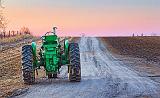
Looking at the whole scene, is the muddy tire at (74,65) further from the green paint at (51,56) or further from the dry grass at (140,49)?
the dry grass at (140,49)

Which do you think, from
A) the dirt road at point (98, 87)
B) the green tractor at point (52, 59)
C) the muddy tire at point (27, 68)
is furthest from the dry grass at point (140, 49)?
the muddy tire at point (27, 68)

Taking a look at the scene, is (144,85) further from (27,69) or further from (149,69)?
(149,69)

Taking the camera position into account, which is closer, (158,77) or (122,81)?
(122,81)

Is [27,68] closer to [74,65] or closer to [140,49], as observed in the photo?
[74,65]

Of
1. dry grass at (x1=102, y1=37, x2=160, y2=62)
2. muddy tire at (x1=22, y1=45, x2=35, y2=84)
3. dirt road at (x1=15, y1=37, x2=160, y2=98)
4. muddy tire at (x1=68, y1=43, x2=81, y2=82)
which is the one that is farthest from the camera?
dry grass at (x1=102, y1=37, x2=160, y2=62)

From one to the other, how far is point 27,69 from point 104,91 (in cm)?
361

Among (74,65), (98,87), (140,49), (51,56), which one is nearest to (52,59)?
(51,56)

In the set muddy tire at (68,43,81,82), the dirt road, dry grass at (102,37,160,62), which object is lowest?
the dirt road

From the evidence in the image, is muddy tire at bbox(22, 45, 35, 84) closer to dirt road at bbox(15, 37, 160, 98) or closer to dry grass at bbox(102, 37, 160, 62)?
dirt road at bbox(15, 37, 160, 98)

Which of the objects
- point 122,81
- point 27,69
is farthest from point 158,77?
point 27,69

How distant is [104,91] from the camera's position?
16.1 m

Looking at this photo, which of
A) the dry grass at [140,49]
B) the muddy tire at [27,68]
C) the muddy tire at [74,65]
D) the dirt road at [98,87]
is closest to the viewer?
the dirt road at [98,87]

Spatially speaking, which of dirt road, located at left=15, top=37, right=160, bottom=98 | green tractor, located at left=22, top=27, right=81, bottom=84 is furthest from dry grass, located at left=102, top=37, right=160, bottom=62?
green tractor, located at left=22, top=27, right=81, bottom=84

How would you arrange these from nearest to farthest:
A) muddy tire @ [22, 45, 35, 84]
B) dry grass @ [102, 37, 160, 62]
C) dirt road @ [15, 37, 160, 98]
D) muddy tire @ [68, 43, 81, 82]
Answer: dirt road @ [15, 37, 160, 98]
muddy tire @ [22, 45, 35, 84]
muddy tire @ [68, 43, 81, 82]
dry grass @ [102, 37, 160, 62]
